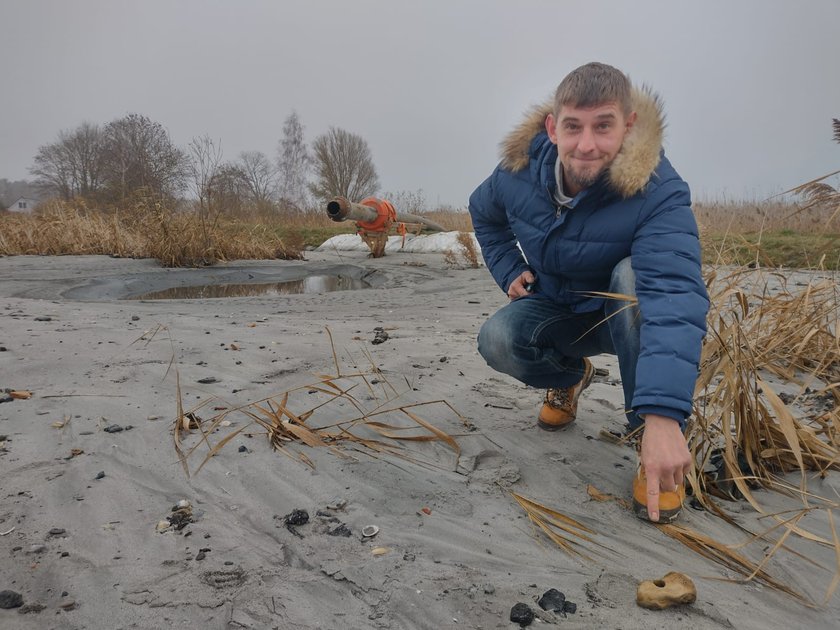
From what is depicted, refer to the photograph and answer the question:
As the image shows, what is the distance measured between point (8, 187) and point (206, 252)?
222 ft

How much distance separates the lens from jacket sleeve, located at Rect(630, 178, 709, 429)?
1.40 metres

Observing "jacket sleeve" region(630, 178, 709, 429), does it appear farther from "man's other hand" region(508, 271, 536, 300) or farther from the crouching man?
"man's other hand" region(508, 271, 536, 300)

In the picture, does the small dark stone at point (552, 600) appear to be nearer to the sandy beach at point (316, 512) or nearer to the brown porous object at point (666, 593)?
the sandy beach at point (316, 512)

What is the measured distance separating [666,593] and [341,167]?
95.8ft

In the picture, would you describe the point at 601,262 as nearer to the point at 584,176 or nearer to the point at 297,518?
the point at 584,176

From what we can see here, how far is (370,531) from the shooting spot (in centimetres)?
151

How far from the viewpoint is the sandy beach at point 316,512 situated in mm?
1229

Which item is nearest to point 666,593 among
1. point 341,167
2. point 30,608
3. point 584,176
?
point 584,176

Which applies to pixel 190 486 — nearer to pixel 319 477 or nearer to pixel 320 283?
pixel 319 477

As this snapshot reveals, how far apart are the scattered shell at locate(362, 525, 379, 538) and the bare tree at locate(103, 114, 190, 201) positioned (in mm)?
9865

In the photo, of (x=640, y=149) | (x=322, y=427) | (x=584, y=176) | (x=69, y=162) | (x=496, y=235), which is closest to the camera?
(x=640, y=149)

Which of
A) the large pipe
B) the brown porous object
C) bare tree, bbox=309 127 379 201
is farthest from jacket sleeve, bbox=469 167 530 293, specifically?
bare tree, bbox=309 127 379 201

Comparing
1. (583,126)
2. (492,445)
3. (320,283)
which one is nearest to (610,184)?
(583,126)

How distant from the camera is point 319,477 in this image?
1.79m
